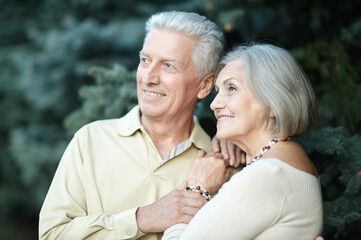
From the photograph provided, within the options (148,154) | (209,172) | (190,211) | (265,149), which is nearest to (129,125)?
(148,154)

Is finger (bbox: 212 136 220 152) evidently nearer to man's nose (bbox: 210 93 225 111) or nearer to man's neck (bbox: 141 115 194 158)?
man's neck (bbox: 141 115 194 158)

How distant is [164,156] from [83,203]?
51cm

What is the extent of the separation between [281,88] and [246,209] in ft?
1.91

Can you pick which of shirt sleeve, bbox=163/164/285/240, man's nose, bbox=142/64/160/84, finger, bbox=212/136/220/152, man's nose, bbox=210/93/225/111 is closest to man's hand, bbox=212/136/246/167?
finger, bbox=212/136/220/152

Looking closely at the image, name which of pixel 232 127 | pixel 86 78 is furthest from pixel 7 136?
pixel 232 127

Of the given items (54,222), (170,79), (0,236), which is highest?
(170,79)

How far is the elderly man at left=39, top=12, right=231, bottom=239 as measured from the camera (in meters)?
2.10

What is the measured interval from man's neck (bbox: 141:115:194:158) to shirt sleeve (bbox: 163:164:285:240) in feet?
2.75

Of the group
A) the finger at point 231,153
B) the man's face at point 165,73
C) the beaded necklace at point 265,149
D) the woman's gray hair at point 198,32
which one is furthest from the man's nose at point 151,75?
the beaded necklace at point 265,149

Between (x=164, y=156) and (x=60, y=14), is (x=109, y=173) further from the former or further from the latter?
(x=60, y=14)

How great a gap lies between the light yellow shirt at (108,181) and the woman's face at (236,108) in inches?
18.6

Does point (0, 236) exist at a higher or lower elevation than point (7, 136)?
lower

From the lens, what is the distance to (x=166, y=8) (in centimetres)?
368

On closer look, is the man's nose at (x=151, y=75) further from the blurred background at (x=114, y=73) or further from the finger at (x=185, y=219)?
the finger at (x=185, y=219)
